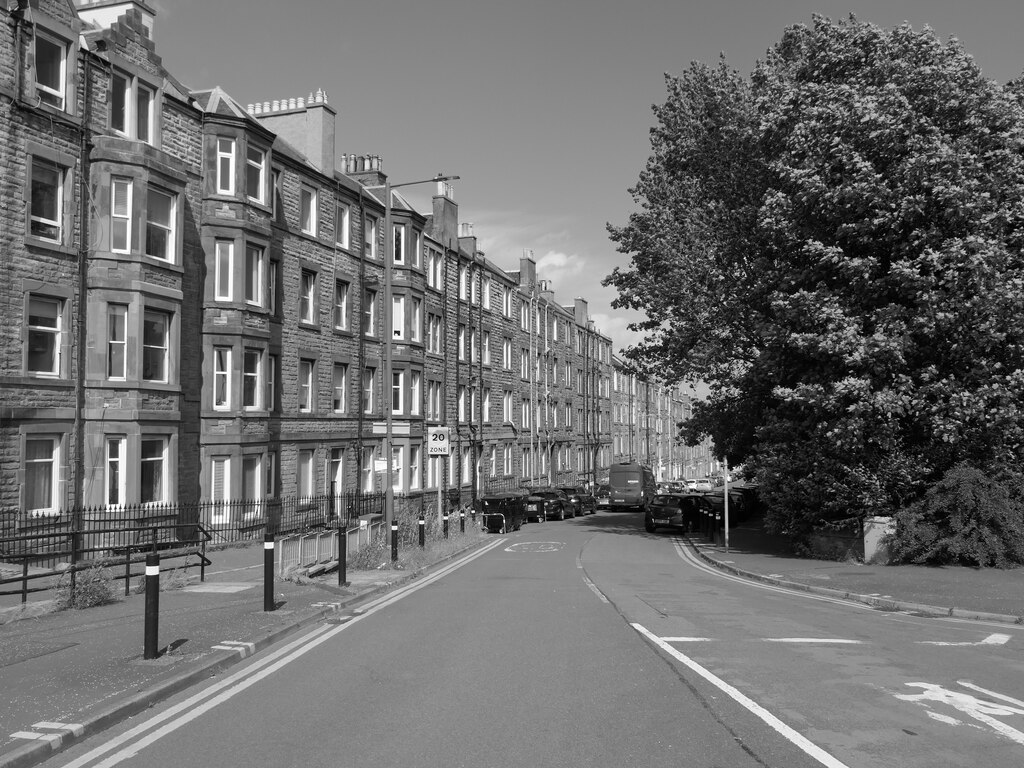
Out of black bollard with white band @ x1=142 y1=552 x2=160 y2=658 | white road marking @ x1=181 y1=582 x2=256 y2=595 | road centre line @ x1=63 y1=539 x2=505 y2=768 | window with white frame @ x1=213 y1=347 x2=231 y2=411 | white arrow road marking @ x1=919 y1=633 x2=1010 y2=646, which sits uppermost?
window with white frame @ x1=213 y1=347 x2=231 y2=411

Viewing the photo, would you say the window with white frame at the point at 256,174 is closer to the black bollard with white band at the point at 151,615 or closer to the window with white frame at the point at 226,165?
the window with white frame at the point at 226,165

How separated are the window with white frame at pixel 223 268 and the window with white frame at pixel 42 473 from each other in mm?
6914

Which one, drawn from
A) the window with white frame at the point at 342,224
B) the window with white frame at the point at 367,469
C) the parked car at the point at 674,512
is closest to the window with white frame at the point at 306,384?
the window with white frame at the point at 367,469

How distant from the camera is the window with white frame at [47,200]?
20.0 meters

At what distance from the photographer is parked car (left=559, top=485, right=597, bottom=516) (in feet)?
163

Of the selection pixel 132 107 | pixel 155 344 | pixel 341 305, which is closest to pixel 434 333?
pixel 341 305

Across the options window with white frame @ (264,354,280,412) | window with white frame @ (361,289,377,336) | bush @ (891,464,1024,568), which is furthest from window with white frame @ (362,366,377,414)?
bush @ (891,464,1024,568)

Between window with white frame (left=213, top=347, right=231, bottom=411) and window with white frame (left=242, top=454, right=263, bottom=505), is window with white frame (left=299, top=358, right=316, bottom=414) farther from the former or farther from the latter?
window with white frame (left=213, top=347, right=231, bottom=411)

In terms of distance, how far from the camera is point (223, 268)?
2595cm

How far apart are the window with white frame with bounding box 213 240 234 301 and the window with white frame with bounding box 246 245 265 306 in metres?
0.69

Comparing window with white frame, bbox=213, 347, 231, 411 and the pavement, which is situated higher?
window with white frame, bbox=213, 347, 231, 411

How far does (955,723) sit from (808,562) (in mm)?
15487

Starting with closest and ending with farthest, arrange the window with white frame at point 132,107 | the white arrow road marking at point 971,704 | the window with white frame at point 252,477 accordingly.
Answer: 1. the white arrow road marking at point 971,704
2. the window with white frame at point 132,107
3. the window with white frame at point 252,477

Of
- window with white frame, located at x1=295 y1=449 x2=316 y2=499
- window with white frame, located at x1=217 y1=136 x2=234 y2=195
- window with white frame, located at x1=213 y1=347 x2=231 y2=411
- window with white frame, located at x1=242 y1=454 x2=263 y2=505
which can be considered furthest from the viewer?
window with white frame, located at x1=295 y1=449 x2=316 y2=499
